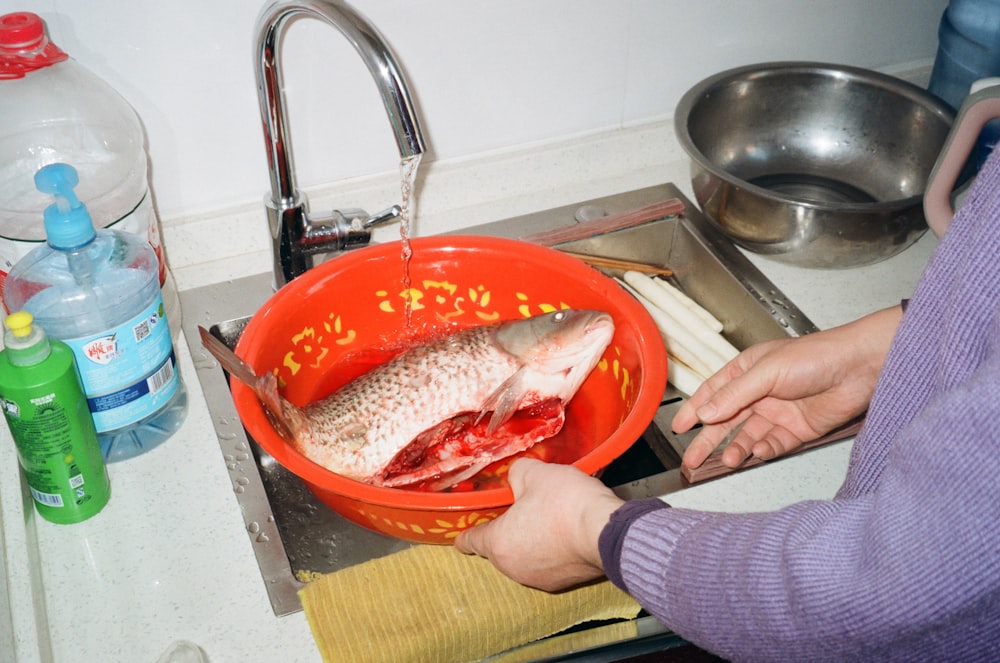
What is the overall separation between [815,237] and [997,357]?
74 centimetres

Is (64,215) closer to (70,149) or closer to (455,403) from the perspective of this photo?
(70,149)

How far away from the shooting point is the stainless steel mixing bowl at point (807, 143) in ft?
4.38

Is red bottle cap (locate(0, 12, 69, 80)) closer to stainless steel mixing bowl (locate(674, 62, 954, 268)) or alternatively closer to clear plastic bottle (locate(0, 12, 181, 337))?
clear plastic bottle (locate(0, 12, 181, 337))

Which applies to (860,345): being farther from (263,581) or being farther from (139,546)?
(139,546)

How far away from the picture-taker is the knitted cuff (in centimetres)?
77

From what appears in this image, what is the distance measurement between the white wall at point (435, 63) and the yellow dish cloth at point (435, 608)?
648 mm

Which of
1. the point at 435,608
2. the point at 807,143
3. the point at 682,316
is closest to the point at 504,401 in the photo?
the point at 435,608

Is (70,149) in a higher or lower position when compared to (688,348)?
higher

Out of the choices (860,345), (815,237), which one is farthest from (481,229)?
(860,345)

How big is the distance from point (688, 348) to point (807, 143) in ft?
1.66

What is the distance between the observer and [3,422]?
104 centimetres

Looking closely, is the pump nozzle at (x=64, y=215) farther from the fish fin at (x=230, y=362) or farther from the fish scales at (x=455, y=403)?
the fish scales at (x=455, y=403)

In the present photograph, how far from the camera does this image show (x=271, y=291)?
1335 mm

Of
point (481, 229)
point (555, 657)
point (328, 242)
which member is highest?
point (328, 242)
